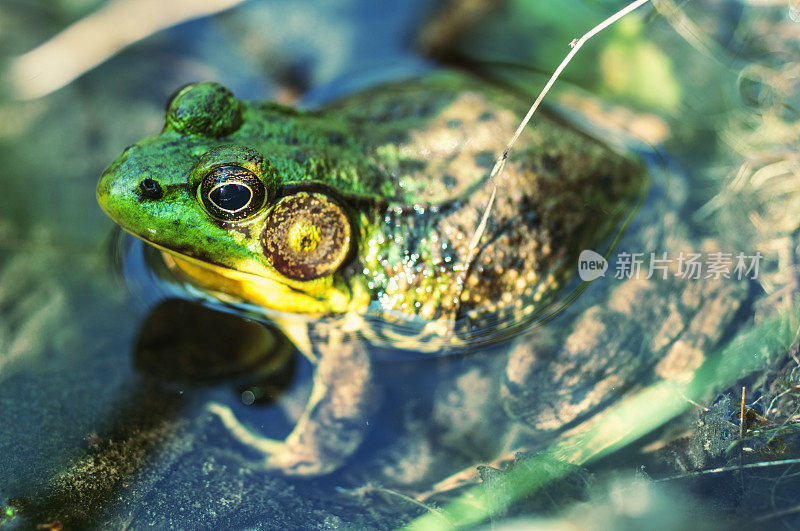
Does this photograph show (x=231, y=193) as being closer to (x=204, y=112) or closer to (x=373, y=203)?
(x=204, y=112)

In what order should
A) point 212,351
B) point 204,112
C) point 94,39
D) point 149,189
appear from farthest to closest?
point 94,39 → point 212,351 → point 204,112 → point 149,189

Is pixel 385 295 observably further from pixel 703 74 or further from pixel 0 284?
pixel 703 74

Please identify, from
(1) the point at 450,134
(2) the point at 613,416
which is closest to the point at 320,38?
(1) the point at 450,134

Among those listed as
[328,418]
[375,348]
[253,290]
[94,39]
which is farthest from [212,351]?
[94,39]

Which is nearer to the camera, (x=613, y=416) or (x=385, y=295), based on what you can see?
(x=613, y=416)

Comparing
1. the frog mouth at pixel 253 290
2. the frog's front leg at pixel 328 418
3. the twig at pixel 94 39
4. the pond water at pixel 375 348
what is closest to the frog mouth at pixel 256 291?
the frog mouth at pixel 253 290

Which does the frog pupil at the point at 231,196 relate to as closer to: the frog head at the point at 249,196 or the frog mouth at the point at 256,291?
the frog head at the point at 249,196

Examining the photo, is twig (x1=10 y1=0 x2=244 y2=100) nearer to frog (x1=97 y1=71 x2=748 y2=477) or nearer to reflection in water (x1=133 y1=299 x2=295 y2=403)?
frog (x1=97 y1=71 x2=748 y2=477)

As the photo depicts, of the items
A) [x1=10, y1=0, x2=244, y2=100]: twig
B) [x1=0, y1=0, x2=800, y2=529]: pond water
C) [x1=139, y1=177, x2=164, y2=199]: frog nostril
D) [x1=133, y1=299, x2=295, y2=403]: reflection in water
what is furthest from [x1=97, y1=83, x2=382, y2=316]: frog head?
[x1=10, y1=0, x2=244, y2=100]: twig
